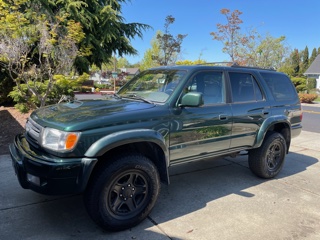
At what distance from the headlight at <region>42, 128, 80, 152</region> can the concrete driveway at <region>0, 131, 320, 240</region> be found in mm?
969

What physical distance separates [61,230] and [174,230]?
125cm

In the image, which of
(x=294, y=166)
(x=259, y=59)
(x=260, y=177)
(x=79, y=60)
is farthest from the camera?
(x=259, y=59)

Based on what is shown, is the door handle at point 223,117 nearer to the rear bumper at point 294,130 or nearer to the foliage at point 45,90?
the rear bumper at point 294,130

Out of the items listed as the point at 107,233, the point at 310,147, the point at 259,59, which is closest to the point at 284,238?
the point at 107,233

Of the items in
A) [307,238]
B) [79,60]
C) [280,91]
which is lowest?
[307,238]

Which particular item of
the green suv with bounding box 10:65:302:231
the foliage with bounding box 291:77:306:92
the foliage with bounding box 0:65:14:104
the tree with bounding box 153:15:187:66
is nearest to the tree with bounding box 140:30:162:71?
the tree with bounding box 153:15:187:66

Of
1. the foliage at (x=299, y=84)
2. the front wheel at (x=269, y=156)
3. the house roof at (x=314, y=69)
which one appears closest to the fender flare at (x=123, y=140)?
the front wheel at (x=269, y=156)

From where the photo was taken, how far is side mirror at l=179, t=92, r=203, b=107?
3.28 meters

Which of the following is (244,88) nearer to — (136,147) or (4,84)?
(136,147)

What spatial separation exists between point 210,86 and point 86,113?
1.88 metres

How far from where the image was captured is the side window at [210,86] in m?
3.79

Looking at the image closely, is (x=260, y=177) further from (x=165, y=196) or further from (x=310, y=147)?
(x=310, y=147)

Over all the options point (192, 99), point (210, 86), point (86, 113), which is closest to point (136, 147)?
point (86, 113)

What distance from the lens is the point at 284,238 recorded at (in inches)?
118
